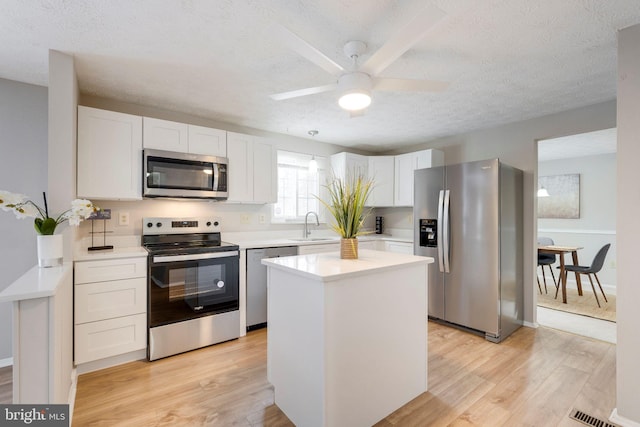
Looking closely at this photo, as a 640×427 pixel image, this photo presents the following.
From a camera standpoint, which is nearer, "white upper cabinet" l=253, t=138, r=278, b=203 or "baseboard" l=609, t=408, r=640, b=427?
"baseboard" l=609, t=408, r=640, b=427

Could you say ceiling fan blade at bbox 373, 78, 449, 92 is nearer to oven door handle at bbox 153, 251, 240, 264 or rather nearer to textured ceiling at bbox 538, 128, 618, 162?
oven door handle at bbox 153, 251, 240, 264

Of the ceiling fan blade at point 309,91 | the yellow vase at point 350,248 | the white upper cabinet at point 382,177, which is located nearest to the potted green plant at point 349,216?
the yellow vase at point 350,248

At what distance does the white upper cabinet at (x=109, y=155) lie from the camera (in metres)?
2.51

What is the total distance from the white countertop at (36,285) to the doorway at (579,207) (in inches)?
191

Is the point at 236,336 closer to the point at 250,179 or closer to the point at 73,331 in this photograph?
the point at 73,331

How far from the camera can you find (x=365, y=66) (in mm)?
1646

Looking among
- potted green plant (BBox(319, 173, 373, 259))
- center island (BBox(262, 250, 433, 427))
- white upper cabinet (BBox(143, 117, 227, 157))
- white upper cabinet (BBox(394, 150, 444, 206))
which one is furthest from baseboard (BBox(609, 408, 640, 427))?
white upper cabinet (BBox(143, 117, 227, 157))

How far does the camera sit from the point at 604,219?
5035mm

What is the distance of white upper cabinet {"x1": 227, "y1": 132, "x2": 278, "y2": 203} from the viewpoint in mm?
3322

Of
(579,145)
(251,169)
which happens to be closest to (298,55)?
(251,169)

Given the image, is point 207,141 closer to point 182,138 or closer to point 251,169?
point 182,138

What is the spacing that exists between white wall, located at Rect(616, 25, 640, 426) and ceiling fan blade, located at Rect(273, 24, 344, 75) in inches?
66.4

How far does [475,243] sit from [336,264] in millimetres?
1978

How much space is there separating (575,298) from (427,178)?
10.4 feet
